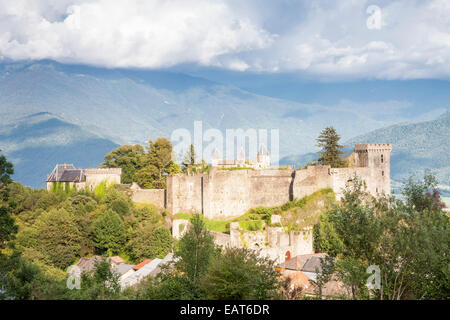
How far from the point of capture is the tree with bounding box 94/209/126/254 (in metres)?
50.6

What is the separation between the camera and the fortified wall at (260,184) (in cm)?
4853

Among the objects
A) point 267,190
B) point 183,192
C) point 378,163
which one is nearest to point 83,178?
point 183,192

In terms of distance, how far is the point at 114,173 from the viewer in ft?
207

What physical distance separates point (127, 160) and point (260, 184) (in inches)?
1143

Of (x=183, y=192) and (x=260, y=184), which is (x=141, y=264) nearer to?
(x=183, y=192)

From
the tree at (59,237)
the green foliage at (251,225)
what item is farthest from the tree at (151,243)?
the green foliage at (251,225)

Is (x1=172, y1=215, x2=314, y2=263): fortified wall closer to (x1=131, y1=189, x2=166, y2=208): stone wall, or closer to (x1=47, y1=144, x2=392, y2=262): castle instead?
(x1=47, y1=144, x2=392, y2=262): castle

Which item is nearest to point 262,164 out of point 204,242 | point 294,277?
point 294,277

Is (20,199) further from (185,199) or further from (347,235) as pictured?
(347,235)

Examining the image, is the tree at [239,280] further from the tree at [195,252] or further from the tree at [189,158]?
the tree at [189,158]

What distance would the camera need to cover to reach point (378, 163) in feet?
164

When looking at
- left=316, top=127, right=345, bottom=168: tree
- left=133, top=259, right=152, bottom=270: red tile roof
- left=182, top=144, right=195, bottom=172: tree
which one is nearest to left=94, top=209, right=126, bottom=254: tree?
left=133, top=259, right=152, bottom=270: red tile roof
